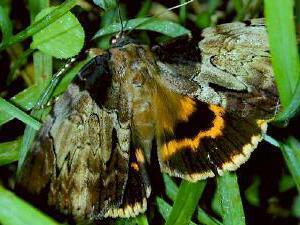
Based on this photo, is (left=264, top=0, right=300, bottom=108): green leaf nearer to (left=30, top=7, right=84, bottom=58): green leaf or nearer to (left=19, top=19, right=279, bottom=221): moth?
(left=19, top=19, right=279, bottom=221): moth

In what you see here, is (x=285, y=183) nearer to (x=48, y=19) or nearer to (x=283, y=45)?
(x=283, y=45)

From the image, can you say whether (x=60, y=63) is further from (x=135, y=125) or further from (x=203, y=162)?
(x=203, y=162)

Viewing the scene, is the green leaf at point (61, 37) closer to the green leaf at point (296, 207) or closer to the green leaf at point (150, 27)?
the green leaf at point (150, 27)

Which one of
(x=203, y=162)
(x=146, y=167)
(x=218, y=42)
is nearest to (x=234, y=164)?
(x=203, y=162)

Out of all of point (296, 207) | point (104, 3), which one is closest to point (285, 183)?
point (296, 207)

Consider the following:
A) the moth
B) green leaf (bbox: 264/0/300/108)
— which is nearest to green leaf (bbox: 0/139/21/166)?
the moth
